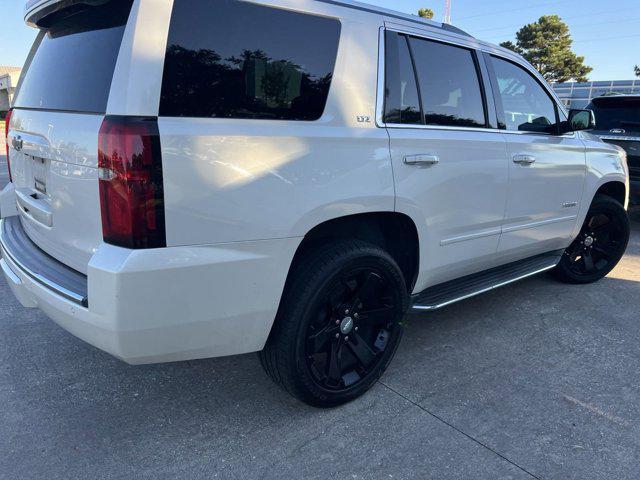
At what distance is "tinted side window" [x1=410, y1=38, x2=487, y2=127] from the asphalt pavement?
1.51 m

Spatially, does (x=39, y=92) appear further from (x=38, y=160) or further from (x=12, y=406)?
(x=12, y=406)

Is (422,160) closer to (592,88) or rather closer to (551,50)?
(592,88)

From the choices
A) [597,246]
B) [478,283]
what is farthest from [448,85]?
[597,246]

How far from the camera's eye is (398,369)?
3.12 metres

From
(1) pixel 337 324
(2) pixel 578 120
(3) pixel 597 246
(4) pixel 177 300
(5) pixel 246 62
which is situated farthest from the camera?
(3) pixel 597 246

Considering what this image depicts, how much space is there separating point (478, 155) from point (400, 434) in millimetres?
1706

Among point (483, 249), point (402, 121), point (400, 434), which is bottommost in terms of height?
point (400, 434)

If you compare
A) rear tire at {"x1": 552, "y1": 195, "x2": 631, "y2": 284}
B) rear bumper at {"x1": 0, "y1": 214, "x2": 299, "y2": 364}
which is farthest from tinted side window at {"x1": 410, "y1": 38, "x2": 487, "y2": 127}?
rear tire at {"x1": 552, "y1": 195, "x2": 631, "y2": 284}

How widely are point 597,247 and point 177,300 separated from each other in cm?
422

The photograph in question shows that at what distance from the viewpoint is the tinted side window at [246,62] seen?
1.97 meters

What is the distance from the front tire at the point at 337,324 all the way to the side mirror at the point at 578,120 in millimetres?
2191

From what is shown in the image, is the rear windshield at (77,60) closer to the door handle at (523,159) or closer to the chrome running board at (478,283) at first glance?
the chrome running board at (478,283)

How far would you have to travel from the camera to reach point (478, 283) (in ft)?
11.4

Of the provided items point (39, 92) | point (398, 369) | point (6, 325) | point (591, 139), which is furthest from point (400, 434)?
point (591, 139)
